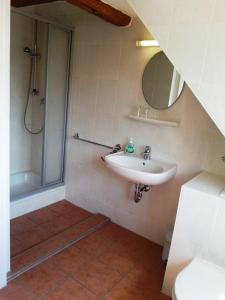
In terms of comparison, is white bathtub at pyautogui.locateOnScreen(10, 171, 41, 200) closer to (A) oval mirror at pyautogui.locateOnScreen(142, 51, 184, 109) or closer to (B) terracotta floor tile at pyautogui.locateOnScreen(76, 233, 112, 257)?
(B) terracotta floor tile at pyautogui.locateOnScreen(76, 233, 112, 257)

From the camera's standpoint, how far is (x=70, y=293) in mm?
1796

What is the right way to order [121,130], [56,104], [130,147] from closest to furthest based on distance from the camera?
[130,147], [121,130], [56,104]

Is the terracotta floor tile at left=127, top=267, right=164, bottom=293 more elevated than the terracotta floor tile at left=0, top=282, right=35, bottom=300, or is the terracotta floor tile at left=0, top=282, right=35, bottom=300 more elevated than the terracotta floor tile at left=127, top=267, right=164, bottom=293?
the terracotta floor tile at left=0, top=282, right=35, bottom=300

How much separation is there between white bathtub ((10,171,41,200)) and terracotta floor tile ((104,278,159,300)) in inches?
57.9

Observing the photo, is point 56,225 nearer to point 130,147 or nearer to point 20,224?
point 20,224

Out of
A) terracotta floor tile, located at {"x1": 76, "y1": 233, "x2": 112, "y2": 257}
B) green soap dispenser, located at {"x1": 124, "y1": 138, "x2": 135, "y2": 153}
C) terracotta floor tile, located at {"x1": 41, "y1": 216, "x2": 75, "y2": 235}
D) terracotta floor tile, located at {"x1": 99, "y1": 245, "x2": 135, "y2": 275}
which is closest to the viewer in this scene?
terracotta floor tile, located at {"x1": 99, "y1": 245, "x2": 135, "y2": 275}

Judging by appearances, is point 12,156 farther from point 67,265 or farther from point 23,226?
point 67,265

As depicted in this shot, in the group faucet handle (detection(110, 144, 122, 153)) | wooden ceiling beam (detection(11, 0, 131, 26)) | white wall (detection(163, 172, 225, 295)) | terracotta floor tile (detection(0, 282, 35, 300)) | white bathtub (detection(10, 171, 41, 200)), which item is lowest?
terracotta floor tile (detection(0, 282, 35, 300))

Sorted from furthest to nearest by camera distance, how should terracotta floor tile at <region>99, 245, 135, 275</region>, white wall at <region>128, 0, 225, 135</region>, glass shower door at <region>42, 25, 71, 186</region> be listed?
glass shower door at <region>42, 25, 71, 186</region>
terracotta floor tile at <region>99, 245, 135, 275</region>
white wall at <region>128, 0, 225, 135</region>

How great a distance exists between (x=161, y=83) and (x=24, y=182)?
2.04m

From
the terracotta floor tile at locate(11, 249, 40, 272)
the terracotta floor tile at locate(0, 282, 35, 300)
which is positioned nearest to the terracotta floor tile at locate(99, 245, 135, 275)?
the terracotta floor tile at locate(11, 249, 40, 272)

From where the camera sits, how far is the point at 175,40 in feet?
5.02

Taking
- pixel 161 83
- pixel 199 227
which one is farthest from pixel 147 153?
pixel 199 227

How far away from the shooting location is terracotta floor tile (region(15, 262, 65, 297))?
Answer: 5.92 ft
